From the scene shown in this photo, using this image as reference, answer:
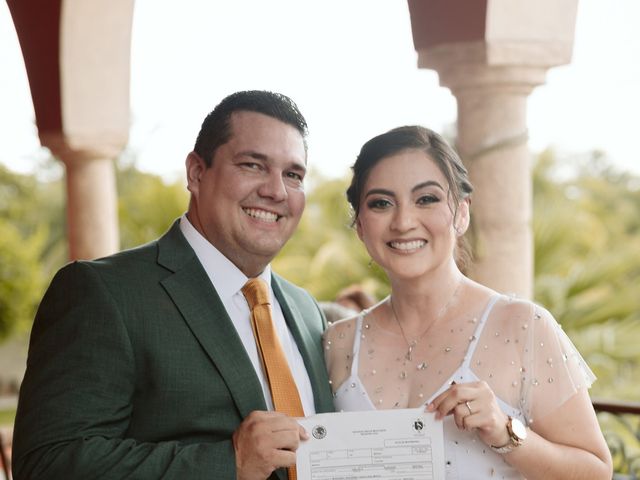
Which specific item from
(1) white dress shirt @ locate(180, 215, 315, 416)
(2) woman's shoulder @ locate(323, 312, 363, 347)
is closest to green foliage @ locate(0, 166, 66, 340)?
(2) woman's shoulder @ locate(323, 312, 363, 347)

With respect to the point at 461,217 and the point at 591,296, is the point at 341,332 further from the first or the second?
the point at 591,296

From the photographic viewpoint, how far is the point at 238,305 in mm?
3010

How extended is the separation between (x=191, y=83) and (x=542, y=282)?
19.3 metres

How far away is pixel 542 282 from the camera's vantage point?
12836 mm

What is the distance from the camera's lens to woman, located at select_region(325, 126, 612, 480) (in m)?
2.80

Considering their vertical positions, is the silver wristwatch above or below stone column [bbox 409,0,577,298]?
below

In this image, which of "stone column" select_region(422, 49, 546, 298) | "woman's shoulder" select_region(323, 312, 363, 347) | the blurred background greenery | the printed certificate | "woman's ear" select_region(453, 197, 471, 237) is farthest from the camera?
the blurred background greenery

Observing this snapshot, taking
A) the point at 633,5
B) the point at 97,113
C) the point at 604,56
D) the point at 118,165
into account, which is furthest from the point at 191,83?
the point at 97,113

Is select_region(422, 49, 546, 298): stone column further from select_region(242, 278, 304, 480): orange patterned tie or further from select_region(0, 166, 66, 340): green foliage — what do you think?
select_region(0, 166, 66, 340): green foliage

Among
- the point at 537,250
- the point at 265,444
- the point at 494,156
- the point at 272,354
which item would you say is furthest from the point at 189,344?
the point at 537,250

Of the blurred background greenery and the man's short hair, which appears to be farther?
the blurred background greenery

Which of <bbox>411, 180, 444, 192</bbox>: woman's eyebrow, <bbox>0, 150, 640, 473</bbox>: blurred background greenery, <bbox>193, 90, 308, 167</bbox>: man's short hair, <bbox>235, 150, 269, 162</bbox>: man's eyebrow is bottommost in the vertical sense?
<bbox>411, 180, 444, 192</bbox>: woman's eyebrow

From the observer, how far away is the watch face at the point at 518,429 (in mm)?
2698

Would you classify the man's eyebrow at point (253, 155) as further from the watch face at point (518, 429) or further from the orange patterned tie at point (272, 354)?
the watch face at point (518, 429)
